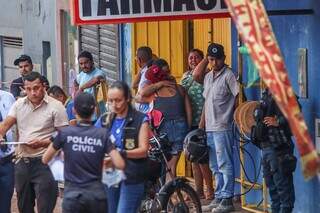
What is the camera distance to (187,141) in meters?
12.9

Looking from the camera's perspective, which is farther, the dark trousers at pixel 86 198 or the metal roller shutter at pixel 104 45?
the metal roller shutter at pixel 104 45

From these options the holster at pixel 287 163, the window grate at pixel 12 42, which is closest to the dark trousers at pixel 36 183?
the holster at pixel 287 163

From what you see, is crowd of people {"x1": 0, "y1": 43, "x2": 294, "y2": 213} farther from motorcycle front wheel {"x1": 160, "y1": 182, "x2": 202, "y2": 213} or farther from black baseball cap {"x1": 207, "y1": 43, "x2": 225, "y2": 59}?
motorcycle front wheel {"x1": 160, "y1": 182, "x2": 202, "y2": 213}

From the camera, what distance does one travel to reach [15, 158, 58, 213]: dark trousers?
36.0ft

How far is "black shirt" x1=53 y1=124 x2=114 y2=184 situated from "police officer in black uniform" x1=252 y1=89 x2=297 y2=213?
8.32 feet

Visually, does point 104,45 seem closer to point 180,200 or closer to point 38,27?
point 38,27

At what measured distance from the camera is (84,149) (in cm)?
933

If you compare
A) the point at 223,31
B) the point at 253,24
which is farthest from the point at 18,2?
the point at 253,24

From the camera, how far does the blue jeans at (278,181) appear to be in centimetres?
1140

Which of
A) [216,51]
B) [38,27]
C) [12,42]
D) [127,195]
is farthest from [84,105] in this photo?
[12,42]

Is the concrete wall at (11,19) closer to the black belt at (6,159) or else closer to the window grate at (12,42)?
the window grate at (12,42)

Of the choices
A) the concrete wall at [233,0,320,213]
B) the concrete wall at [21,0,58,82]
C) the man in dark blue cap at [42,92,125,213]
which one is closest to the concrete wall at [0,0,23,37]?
the concrete wall at [21,0,58,82]

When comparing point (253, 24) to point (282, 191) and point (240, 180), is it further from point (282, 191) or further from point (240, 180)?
point (240, 180)

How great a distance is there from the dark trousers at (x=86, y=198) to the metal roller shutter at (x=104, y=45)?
8.01 meters
